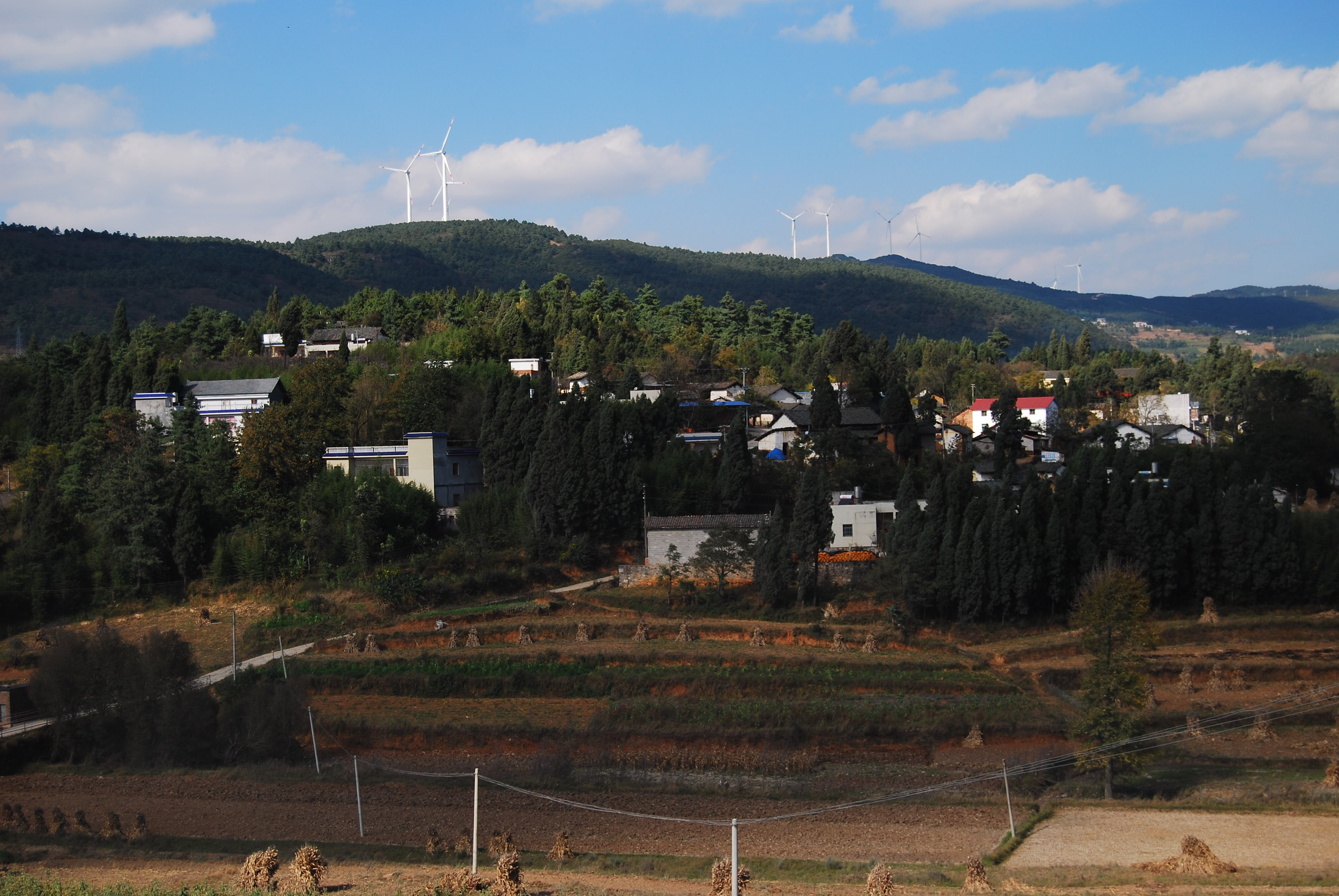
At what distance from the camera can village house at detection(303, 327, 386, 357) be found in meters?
62.3

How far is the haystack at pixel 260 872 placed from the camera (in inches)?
741

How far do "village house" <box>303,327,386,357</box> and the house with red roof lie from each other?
32606 mm

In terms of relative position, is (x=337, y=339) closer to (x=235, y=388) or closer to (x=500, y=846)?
(x=235, y=388)

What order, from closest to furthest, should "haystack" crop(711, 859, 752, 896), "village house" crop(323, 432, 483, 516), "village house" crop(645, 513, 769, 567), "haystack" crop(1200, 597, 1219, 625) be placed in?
"haystack" crop(711, 859, 752, 896), "haystack" crop(1200, 597, 1219, 625), "village house" crop(645, 513, 769, 567), "village house" crop(323, 432, 483, 516)

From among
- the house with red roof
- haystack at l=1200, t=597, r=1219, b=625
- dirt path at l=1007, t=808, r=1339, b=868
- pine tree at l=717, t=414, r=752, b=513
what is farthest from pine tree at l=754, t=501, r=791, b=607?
the house with red roof

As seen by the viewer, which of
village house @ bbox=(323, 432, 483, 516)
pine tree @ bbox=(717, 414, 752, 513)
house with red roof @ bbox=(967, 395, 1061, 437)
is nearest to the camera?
pine tree @ bbox=(717, 414, 752, 513)

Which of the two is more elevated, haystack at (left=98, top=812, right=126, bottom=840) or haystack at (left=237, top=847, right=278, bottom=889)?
haystack at (left=237, top=847, right=278, bottom=889)

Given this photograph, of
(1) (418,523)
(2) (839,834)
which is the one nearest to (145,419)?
(1) (418,523)

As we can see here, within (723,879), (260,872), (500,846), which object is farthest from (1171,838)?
(260,872)

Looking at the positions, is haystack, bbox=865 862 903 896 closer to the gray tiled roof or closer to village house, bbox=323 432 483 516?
village house, bbox=323 432 483 516

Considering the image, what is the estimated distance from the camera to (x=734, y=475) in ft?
139

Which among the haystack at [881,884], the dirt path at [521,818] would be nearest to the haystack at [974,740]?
the dirt path at [521,818]

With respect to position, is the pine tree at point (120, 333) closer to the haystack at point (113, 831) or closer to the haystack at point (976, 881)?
the haystack at point (113, 831)

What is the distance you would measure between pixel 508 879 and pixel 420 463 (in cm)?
2691
